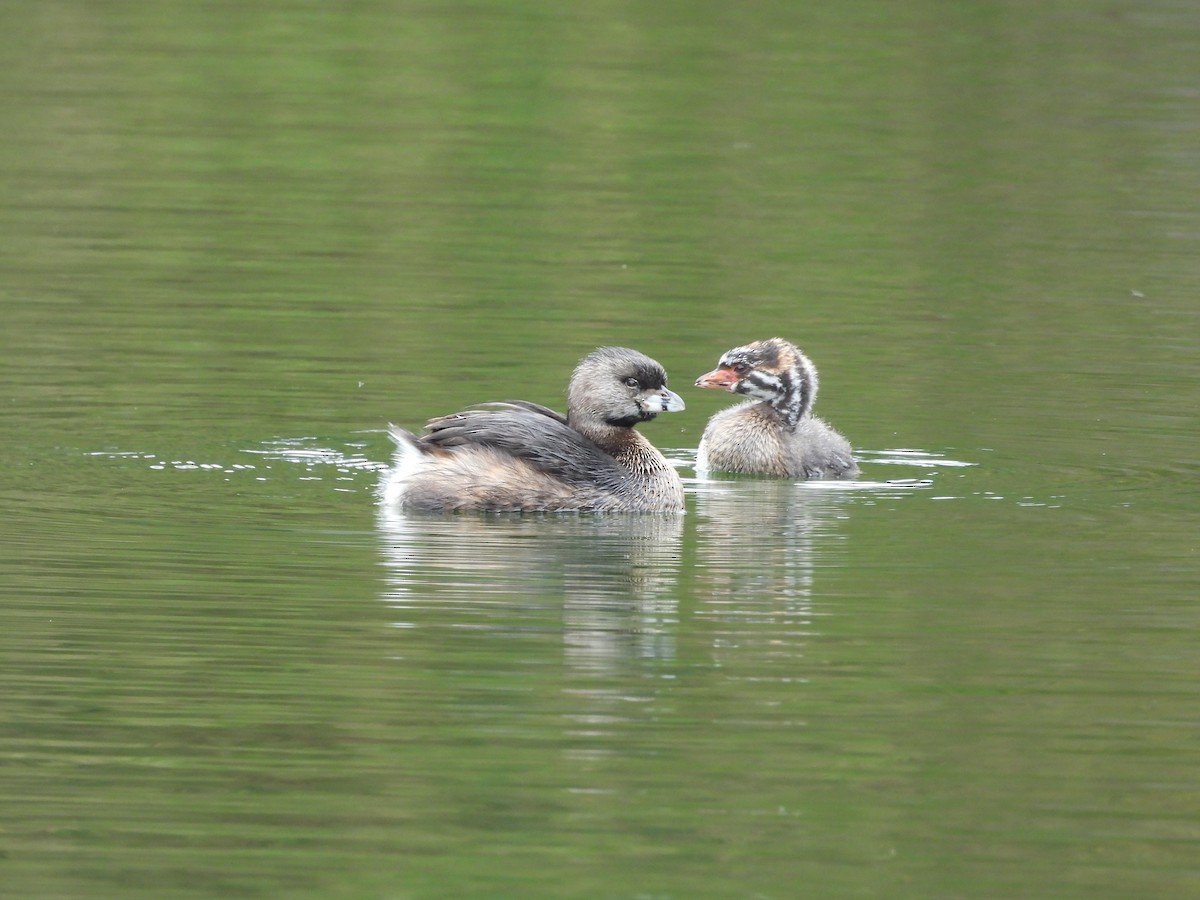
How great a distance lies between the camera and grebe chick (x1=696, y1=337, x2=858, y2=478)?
1271 centimetres

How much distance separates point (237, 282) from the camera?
1698cm

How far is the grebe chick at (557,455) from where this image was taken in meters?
11.2

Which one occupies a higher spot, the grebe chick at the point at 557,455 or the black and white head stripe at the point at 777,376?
the black and white head stripe at the point at 777,376

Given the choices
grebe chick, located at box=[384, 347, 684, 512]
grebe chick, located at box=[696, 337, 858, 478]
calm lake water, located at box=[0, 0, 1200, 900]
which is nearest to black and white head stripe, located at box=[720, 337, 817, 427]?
grebe chick, located at box=[696, 337, 858, 478]

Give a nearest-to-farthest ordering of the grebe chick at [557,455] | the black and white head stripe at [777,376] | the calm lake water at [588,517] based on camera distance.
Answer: the calm lake water at [588,517] < the grebe chick at [557,455] < the black and white head stripe at [777,376]

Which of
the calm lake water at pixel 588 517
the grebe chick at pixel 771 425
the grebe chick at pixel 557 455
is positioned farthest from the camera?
the grebe chick at pixel 771 425

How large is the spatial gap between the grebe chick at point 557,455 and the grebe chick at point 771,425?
46.2 inches

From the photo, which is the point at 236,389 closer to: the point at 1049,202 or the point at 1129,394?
the point at 1129,394

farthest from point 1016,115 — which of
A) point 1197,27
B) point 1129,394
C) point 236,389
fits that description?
point 236,389

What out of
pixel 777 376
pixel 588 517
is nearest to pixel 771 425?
pixel 777 376

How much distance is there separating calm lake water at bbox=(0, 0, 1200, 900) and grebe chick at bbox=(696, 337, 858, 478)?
38 centimetres

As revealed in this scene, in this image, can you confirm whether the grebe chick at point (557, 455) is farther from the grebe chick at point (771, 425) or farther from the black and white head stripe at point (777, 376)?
the black and white head stripe at point (777, 376)

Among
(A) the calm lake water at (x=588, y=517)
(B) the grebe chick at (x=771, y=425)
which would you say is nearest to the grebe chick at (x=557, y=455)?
(A) the calm lake water at (x=588, y=517)

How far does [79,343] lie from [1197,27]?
832 inches
